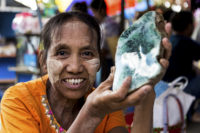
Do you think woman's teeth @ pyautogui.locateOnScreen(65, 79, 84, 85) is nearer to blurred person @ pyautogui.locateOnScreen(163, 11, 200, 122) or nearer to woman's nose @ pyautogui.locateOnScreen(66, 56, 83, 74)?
woman's nose @ pyautogui.locateOnScreen(66, 56, 83, 74)

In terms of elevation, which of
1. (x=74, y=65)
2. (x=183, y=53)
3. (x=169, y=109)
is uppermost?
(x=74, y=65)

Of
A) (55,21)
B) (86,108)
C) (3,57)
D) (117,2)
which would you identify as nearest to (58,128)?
(86,108)

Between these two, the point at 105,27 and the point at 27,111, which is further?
the point at 105,27

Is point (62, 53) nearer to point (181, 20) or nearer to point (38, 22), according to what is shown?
point (181, 20)

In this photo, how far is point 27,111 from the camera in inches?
43.8

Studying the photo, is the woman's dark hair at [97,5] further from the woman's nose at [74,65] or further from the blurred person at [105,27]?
the woman's nose at [74,65]

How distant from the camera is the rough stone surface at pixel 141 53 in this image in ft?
2.50

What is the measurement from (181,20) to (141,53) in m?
2.32

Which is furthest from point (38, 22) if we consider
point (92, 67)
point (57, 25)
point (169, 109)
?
point (92, 67)

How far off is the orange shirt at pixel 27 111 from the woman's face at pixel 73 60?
0.10 metres

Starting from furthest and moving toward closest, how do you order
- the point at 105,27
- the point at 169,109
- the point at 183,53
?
1. the point at 105,27
2. the point at 183,53
3. the point at 169,109

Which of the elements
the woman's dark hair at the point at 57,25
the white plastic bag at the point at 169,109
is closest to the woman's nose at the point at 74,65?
the woman's dark hair at the point at 57,25

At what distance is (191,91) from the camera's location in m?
2.83

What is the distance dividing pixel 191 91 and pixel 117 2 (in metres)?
1.63
